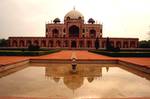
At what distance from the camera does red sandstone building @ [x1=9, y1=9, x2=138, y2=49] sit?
47.9 metres

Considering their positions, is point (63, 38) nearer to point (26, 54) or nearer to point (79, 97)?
point (26, 54)

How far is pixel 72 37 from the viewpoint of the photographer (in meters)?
48.3

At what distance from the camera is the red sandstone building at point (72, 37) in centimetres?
4788

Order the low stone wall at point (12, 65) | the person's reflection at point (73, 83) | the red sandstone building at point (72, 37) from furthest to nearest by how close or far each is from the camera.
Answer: the red sandstone building at point (72, 37) < the low stone wall at point (12, 65) < the person's reflection at point (73, 83)

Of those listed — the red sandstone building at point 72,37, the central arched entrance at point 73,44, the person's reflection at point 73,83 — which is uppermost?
the red sandstone building at point 72,37

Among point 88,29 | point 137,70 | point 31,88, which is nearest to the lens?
point 31,88

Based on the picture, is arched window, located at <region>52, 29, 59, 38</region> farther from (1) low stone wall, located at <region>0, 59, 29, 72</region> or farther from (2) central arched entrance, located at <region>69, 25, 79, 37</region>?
(1) low stone wall, located at <region>0, 59, 29, 72</region>

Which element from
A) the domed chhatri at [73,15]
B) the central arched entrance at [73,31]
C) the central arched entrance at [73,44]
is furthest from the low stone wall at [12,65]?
the central arched entrance at [73,31]

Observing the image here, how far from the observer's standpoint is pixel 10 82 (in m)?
8.38

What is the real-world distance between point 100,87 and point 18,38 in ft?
140

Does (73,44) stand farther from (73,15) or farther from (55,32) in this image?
(55,32)

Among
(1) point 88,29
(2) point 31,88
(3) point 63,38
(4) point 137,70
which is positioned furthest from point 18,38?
(2) point 31,88

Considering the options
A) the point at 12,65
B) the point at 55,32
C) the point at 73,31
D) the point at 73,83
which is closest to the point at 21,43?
the point at 55,32

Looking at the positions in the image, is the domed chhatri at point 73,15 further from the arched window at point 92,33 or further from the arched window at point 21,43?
the arched window at point 21,43
